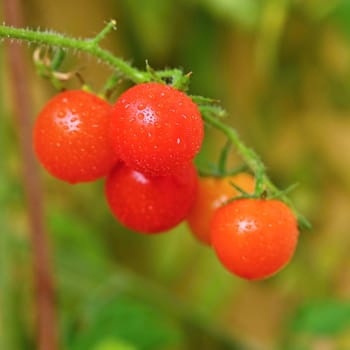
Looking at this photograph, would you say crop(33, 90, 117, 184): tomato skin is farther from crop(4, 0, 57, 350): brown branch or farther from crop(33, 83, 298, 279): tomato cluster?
crop(4, 0, 57, 350): brown branch

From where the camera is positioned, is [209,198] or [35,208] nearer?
[209,198]

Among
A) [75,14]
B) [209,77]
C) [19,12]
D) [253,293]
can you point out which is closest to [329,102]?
[209,77]

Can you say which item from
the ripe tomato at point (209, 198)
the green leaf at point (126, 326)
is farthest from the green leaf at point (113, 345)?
the ripe tomato at point (209, 198)

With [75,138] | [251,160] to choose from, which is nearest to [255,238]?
[251,160]

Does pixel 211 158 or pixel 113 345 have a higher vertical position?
pixel 211 158

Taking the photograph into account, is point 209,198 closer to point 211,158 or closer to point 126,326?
point 126,326

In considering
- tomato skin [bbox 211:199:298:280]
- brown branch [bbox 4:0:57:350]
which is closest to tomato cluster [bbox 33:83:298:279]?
tomato skin [bbox 211:199:298:280]

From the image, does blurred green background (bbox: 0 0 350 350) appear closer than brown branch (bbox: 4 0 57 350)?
No

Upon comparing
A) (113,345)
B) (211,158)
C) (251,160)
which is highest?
(211,158)
